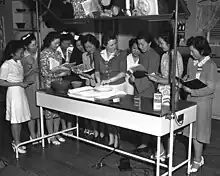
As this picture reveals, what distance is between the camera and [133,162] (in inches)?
120

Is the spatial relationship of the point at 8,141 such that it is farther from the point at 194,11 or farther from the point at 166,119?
the point at 194,11

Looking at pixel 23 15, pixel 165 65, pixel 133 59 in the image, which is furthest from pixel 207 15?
pixel 23 15

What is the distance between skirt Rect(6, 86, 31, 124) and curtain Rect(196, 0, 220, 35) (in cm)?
284

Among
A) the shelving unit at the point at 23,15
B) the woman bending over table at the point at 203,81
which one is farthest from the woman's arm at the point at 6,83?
the shelving unit at the point at 23,15

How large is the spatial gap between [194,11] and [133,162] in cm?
266

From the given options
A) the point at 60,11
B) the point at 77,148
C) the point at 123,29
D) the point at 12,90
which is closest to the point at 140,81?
the point at 77,148

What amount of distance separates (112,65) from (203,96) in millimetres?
963

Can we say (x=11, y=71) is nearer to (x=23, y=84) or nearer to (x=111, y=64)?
(x=23, y=84)

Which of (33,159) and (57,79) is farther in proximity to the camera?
(57,79)

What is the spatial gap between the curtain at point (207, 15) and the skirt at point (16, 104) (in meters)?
2.84

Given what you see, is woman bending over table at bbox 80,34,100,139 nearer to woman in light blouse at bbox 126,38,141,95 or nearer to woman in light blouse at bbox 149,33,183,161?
woman in light blouse at bbox 126,38,141,95

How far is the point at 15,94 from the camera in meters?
3.13

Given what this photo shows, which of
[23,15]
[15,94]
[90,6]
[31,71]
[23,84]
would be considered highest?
[23,15]

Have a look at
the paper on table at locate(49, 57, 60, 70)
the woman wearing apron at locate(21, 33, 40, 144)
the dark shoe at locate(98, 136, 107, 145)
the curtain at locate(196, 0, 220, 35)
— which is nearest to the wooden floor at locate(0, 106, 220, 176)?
the dark shoe at locate(98, 136, 107, 145)
